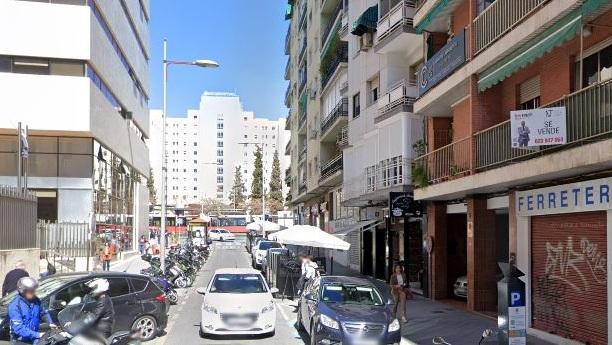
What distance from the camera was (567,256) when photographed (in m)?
13.0

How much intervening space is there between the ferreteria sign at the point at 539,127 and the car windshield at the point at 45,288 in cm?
945

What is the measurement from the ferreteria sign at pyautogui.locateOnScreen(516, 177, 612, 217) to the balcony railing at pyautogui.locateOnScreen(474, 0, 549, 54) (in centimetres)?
381

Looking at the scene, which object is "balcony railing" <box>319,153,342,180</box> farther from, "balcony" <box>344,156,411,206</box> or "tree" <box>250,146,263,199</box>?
"tree" <box>250,146,263,199</box>

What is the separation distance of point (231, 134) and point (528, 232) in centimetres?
13893

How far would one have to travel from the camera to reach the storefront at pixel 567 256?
1177 cm

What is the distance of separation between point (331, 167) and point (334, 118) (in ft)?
11.6

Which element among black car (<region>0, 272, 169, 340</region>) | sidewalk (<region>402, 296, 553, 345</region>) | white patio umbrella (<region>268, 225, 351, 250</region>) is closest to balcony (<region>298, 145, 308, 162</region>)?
white patio umbrella (<region>268, 225, 351, 250</region>)

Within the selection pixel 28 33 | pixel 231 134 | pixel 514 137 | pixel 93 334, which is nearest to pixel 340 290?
pixel 514 137

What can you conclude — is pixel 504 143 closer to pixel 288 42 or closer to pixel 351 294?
pixel 351 294

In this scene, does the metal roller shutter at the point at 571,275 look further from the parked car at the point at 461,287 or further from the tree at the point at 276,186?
the tree at the point at 276,186

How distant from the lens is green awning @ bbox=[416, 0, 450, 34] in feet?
60.0

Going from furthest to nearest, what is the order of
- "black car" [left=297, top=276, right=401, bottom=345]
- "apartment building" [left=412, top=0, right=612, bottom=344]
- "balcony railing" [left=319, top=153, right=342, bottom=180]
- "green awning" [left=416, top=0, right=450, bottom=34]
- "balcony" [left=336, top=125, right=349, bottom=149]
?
1. "balcony railing" [left=319, top=153, right=342, bottom=180]
2. "balcony" [left=336, top=125, right=349, bottom=149]
3. "green awning" [left=416, top=0, right=450, bottom=34]
4. "apartment building" [left=412, top=0, right=612, bottom=344]
5. "black car" [left=297, top=276, right=401, bottom=345]

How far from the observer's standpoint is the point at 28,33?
2981 centimetres

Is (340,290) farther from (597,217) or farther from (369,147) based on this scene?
(369,147)
